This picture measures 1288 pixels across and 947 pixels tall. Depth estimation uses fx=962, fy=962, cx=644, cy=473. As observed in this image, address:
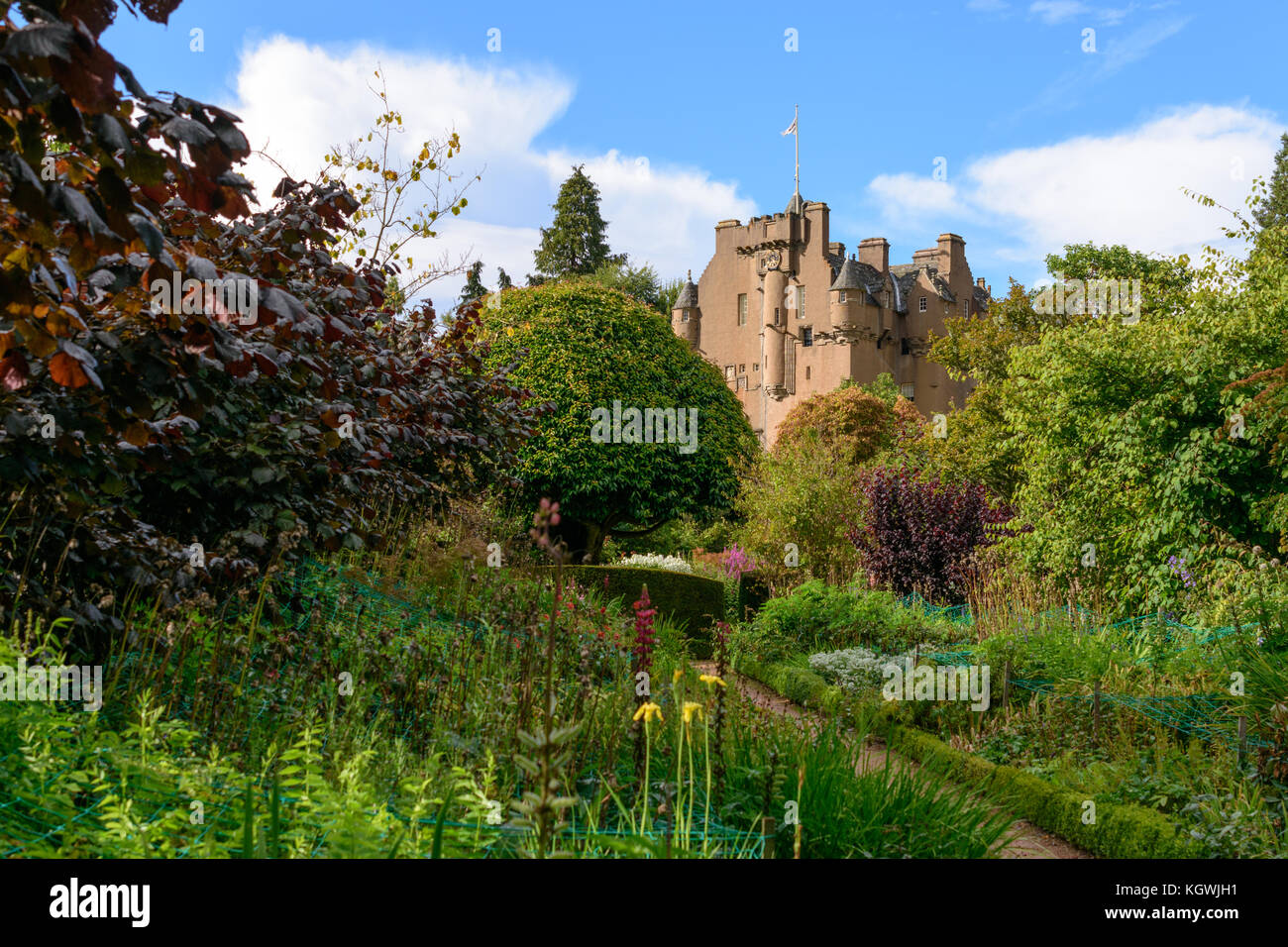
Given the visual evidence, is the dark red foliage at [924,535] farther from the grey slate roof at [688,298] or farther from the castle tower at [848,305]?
the grey slate roof at [688,298]

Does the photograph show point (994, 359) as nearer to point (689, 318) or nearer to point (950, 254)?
point (689, 318)

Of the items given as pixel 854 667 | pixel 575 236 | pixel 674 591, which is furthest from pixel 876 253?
pixel 854 667

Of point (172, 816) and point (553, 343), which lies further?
point (553, 343)

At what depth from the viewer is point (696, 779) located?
3791 mm

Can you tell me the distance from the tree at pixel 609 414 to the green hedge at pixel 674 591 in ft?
14.0

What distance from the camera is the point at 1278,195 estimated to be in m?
35.8

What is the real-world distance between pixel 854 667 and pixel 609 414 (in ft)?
29.6

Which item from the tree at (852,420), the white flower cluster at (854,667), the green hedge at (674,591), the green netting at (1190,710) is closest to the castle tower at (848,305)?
the tree at (852,420)

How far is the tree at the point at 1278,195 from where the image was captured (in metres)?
35.3

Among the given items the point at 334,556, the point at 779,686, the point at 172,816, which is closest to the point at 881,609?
the point at 779,686

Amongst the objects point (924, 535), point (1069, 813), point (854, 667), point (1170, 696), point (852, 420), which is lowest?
point (1069, 813)

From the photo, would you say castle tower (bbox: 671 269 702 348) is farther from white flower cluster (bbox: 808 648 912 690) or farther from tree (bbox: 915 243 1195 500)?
white flower cluster (bbox: 808 648 912 690)
